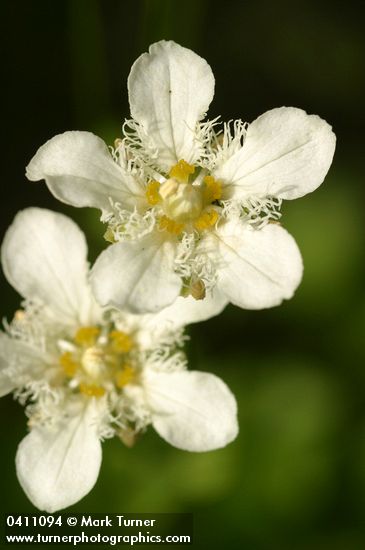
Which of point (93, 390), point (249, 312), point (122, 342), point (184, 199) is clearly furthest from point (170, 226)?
point (249, 312)

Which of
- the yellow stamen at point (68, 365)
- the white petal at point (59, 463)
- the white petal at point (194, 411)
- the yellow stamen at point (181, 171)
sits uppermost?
the yellow stamen at point (181, 171)

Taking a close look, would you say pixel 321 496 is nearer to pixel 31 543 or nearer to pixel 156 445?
pixel 156 445

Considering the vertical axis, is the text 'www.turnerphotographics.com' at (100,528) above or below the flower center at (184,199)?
below

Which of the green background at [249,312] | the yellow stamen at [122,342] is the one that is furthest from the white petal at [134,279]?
the green background at [249,312]

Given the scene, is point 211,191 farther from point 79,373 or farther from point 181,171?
point 79,373

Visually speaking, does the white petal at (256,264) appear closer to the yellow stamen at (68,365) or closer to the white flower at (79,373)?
the white flower at (79,373)

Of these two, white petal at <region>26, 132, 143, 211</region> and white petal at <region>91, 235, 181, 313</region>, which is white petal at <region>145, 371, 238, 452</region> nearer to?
white petal at <region>91, 235, 181, 313</region>
